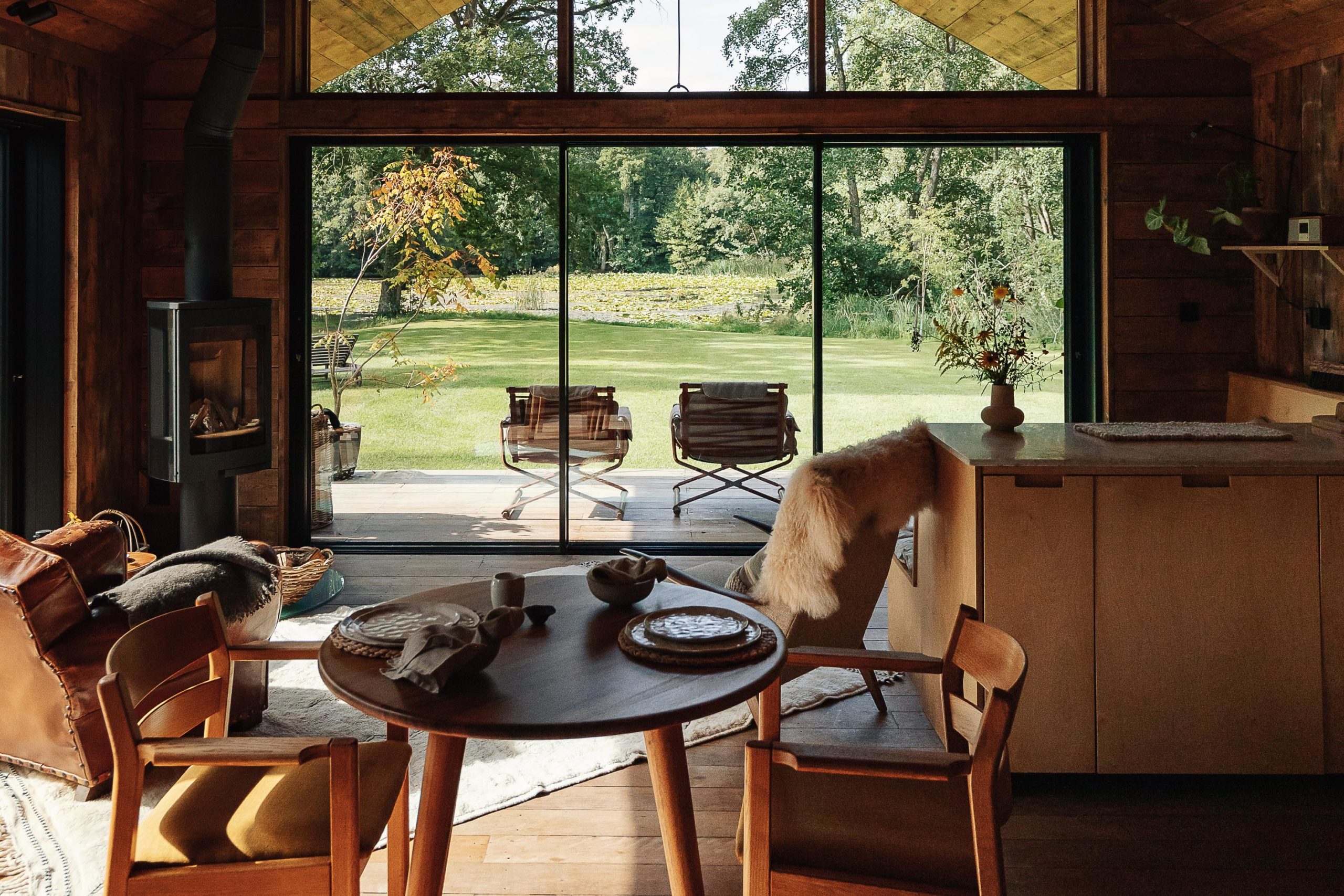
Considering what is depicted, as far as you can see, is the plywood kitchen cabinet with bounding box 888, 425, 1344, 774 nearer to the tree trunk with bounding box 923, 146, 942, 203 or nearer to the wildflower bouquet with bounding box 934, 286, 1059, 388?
the wildflower bouquet with bounding box 934, 286, 1059, 388

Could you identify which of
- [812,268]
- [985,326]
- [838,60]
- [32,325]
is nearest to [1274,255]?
[985,326]

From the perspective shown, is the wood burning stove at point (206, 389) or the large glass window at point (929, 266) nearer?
the wood burning stove at point (206, 389)

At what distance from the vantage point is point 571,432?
5.85 metres

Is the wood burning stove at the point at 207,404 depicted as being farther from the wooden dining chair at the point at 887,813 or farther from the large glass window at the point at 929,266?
the wooden dining chair at the point at 887,813

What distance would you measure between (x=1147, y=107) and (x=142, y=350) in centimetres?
530

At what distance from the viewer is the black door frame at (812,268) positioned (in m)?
5.62

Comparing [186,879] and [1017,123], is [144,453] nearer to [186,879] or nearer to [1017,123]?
[186,879]

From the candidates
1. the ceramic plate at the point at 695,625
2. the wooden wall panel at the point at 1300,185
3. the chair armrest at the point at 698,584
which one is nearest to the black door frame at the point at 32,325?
the chair armrest at the point at 698,584

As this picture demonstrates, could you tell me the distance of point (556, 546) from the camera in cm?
588

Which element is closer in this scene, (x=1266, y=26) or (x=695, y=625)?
(x=695, y=625)

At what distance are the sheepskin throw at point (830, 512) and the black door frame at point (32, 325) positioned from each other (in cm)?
376

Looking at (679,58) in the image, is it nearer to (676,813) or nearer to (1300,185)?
(1300,185)

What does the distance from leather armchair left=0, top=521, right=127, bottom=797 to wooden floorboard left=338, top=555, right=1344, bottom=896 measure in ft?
2.99

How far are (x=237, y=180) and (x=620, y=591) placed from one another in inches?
166
